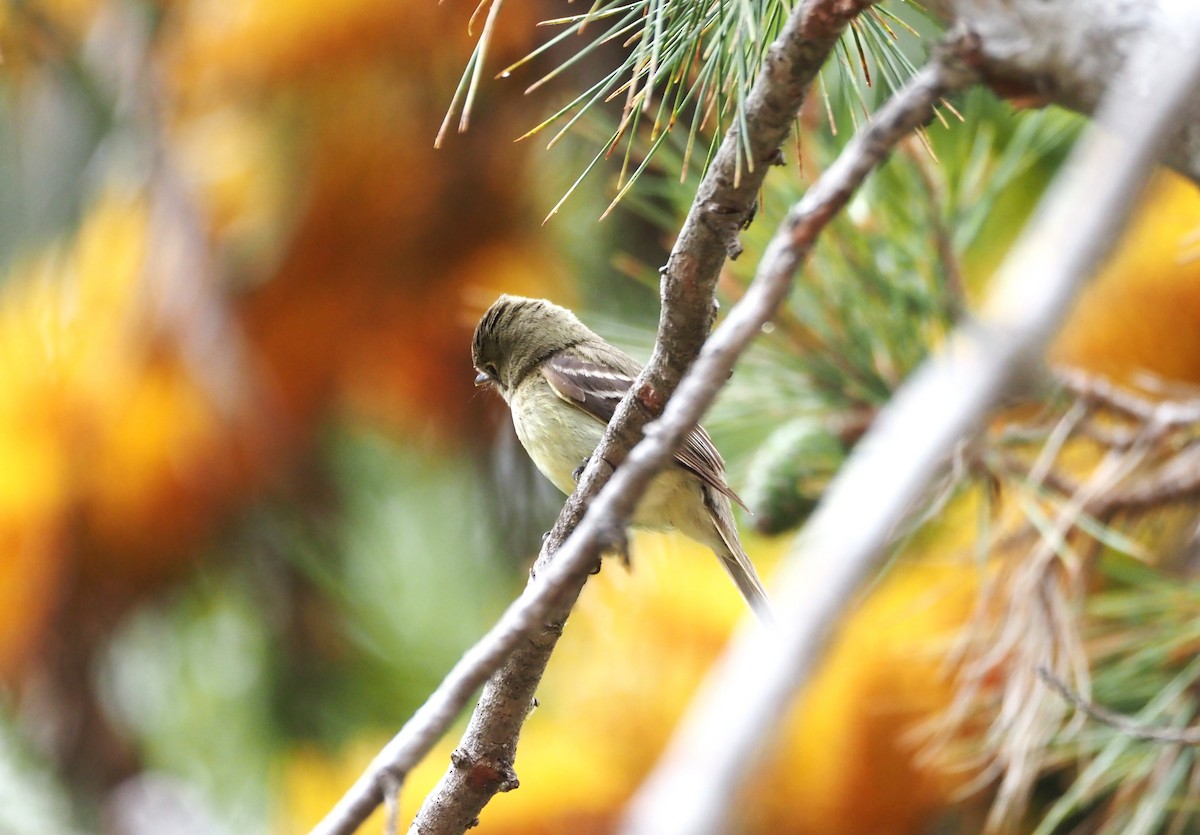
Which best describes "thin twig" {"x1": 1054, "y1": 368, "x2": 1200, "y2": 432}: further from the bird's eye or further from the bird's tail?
the bird's eye

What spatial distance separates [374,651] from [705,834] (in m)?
2.19

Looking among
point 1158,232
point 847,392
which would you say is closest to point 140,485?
point 847,392

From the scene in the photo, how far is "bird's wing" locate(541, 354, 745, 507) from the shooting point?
207 centimetres

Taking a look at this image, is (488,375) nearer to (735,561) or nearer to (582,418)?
(582,418)

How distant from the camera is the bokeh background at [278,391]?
8.14ft

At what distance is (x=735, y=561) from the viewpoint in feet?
7.39

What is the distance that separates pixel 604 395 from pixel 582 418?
0.08 metres

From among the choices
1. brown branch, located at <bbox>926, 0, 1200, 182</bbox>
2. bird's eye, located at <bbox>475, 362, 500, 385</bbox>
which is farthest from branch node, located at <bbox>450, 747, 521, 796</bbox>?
bird's eye, located at <bbox>475, 362, 500, 385</bbox>

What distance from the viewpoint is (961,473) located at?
6.07ft

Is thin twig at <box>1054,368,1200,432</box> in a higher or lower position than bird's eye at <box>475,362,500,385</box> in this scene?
higher

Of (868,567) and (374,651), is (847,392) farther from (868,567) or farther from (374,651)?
(868,567)

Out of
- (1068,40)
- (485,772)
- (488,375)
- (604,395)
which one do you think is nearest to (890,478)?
(1068,40)

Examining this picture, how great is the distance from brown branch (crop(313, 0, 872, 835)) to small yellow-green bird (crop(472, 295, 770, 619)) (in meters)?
0.68

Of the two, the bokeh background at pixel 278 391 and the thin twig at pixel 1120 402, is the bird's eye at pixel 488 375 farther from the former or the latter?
the thin twig at pixel 1120 402
